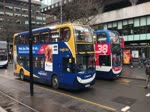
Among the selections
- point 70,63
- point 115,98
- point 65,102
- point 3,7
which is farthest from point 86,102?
point 3,7

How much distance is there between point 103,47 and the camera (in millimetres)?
18984

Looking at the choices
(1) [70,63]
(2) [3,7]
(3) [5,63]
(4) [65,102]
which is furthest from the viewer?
(2) [3,7]

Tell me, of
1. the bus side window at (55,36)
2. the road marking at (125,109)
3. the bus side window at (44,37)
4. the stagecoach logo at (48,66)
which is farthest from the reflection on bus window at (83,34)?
the road marking at (125,109)

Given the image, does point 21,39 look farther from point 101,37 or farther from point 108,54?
point 108,54

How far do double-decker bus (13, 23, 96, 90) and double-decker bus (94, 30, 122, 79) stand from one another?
395 centimetres

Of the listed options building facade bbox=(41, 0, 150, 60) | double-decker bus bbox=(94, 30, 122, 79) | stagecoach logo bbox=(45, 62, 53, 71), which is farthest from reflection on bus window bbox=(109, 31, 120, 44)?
building facade bbox=(41, 0, 150, 60)

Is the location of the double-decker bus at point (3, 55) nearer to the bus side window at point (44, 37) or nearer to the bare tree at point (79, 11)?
the bare tree at point (79, 11)

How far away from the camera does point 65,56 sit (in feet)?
47.2

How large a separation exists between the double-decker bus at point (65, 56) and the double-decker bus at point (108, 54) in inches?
156

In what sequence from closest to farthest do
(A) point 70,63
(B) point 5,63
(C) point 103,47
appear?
(A) point 70,63 < (C) point 103,47 < (B) point 5,63

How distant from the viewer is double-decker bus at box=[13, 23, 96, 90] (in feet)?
45.5

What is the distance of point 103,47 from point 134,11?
23693 mm

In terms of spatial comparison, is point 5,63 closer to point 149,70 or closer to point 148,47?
point 148,47

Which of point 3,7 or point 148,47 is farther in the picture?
point 3,7
